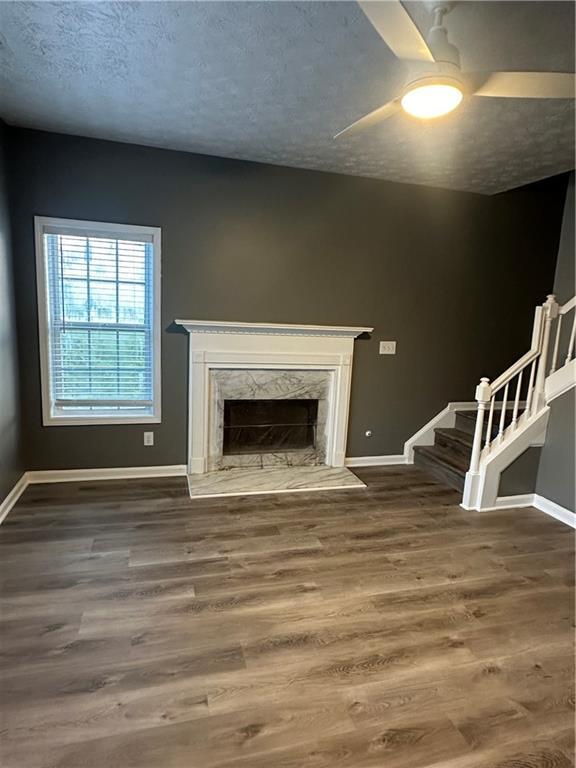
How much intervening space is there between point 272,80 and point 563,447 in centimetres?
340

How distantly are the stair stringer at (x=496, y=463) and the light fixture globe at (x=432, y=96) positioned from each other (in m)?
2.59

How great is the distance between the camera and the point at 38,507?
3178 millimetres

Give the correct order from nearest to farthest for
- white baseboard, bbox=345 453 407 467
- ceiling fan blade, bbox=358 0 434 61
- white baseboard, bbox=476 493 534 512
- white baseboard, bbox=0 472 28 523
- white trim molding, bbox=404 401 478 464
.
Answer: ceiling fan blade, bbox=358 0 434 61 → white baseboard, bbox=0 472 28 523 → white baseboard, bbox=476 493 534 512 → white baseboard, bbox=345 453 407 467 → white trim molding, bbox=404 401 478 464

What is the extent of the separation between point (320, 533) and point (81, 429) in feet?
7.31

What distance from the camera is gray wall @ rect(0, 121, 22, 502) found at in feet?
9.95

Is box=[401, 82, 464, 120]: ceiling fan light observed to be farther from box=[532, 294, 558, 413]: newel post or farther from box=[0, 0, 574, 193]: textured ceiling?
box=[532, 294, 558, 413]: newel post

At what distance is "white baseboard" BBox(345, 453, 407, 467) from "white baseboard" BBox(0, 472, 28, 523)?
9.66 ft

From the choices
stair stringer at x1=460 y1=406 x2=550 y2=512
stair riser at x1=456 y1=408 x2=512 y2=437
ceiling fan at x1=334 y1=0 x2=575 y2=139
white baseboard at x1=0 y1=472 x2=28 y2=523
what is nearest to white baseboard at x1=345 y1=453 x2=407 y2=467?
stair riser at x1=456 y1=408 x2=512 y2=437

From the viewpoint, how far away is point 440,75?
1659 mm

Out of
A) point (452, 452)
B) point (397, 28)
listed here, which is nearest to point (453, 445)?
point (452, 452)

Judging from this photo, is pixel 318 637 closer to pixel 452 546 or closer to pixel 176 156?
pixel 452 546

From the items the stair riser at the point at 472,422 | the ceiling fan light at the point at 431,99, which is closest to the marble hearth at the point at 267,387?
the stair riser at the point at 472,422

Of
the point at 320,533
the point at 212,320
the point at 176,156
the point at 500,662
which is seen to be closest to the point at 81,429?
the point at 212,320

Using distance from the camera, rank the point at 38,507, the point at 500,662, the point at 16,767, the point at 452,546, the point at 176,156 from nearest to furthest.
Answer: the point at 16,767
the point at 500,662
the point at 452,546
the point at 38,507
the point at 176,156
